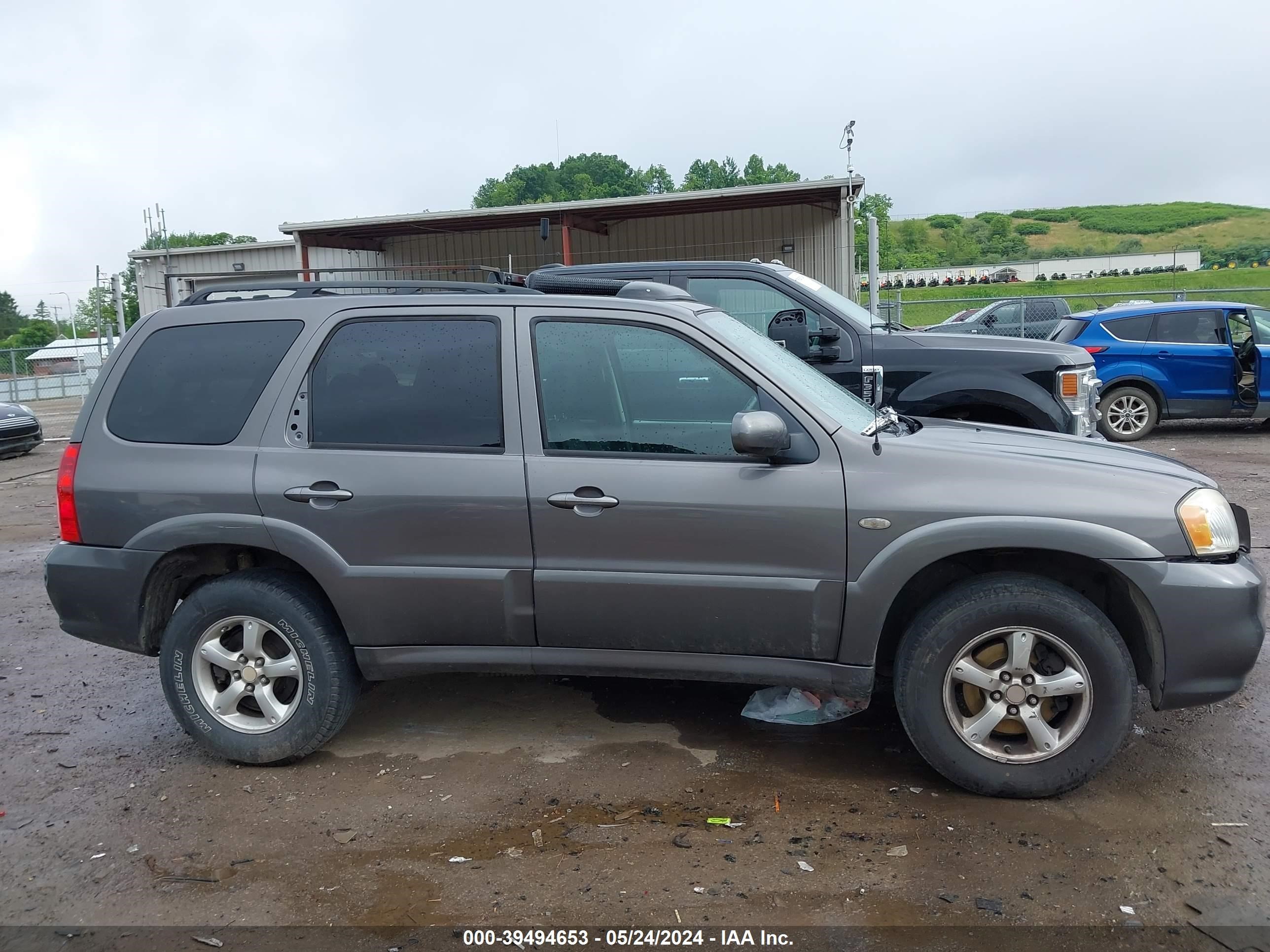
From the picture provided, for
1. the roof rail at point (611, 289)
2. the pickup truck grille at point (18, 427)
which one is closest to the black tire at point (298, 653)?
the roof rail at point (611, 289)

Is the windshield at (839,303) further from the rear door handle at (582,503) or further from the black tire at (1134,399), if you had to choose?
the black tire at (1134,399)

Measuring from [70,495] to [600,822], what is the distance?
255 centimetres

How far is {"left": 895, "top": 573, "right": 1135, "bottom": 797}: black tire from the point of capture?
11.5 ft

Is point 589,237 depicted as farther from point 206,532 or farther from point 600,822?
point 600,822

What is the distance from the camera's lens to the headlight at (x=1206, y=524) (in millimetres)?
3510

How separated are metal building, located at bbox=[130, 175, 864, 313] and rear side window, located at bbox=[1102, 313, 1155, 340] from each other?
19.5 ft

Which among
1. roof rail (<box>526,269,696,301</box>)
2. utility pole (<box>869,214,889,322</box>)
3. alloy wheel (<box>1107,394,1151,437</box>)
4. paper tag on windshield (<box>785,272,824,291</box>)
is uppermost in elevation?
utility pole (<box>869,214,889,322</box>)

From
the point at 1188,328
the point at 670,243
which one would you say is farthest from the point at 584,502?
the point at 670,243

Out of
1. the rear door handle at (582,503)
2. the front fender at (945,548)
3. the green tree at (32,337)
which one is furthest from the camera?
the green tree at (32,337)

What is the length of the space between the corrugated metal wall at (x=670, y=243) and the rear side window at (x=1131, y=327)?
29.3 ft

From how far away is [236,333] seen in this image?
421cm

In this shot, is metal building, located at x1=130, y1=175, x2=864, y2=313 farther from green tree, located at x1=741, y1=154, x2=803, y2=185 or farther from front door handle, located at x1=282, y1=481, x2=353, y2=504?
green tree, located at x1=741, y1=154, x2=803, y2=185

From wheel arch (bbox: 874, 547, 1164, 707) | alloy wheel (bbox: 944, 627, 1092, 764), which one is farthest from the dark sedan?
alloy wheel (bbox: 944, 627, 1092, 764)

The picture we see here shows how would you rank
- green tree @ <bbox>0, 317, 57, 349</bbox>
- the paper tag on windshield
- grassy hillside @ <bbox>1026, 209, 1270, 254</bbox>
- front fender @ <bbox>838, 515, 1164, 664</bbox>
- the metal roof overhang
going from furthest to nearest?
grassy hillside @ <bbox>1026, 209, 1270, 254</bbox>
green tree @ <bbox>0, 317, 57, 349</bbox>
the metal roof overhang
the paper tag on windshield
front fender @ <bbox>838, 515, 1164, 664</bbox>
